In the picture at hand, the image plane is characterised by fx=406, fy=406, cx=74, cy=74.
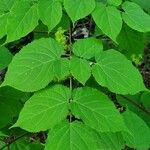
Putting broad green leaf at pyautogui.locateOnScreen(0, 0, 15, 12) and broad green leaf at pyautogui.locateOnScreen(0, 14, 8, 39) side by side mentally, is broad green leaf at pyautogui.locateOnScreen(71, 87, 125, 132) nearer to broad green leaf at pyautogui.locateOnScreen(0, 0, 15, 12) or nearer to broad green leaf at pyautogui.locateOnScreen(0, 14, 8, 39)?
broad green leaf at pyautogui.locateOnScreen(0, 14, 8, 39)

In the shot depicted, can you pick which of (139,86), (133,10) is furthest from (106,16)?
(139,86)

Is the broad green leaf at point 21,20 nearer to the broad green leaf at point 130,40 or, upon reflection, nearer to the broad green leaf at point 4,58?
the broad green leaf at point 4,58

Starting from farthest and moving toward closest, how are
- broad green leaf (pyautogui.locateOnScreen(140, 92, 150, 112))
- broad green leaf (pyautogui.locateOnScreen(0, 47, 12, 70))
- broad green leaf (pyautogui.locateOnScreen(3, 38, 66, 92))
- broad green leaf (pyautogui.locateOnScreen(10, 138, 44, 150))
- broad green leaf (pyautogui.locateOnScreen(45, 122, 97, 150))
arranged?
broad green leaf (pyautogui.locateOnScreen(140, 92, 150, 112))
broad green leaf (pyautogui.locateOnScreen(10, 138, 44, 150))
broad green leaf (pyautogui.locateOnScreen(0, 47, 12, 70))
broad green leaf (pyautogui.locateOnScreen(3, 38, 66, 92))
broad green leaf (pyautogui.locateOnScreen(45, 122, 97, 150))

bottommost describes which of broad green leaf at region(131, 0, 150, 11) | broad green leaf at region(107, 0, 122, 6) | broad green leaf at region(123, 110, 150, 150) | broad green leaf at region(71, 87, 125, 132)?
broad green leaf at region(123, 110, 150, 150)

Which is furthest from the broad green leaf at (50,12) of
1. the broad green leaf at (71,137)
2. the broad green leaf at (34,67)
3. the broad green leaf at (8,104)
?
the broad green leaf at (8,104)

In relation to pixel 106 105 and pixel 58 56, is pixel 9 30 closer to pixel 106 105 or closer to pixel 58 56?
pixel 58 56

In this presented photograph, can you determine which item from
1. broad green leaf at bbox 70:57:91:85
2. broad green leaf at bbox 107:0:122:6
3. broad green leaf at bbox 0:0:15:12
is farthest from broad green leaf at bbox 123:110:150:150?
broad green leaf at bbox 0:0:15:12
